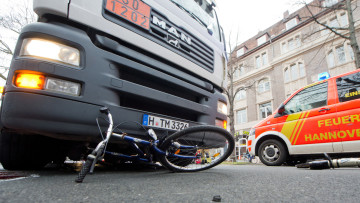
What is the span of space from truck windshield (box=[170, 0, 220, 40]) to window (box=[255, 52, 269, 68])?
20.3 metres

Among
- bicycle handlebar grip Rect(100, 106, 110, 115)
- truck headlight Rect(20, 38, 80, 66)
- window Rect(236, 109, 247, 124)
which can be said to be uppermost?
window Rect(236, 109, 247, 124)

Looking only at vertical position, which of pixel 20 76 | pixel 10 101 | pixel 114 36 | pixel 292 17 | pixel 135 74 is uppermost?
pixel 292 17

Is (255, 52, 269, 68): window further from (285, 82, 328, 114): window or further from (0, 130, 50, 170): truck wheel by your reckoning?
(0, 130, 50, 170): truck wheel

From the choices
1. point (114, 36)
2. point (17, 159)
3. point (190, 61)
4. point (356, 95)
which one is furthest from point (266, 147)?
point (17, 159)

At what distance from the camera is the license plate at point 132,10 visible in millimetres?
1746

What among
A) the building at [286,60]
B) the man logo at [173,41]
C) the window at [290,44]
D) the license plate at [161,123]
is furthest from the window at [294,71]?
the license plate at [161,123]

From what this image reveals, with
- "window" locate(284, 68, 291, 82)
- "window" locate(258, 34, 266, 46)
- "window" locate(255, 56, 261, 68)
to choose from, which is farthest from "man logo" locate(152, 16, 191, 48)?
"window" locate(258, 34, 266, 46)

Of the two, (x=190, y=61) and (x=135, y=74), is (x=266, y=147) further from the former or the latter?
(x=135, y=74)

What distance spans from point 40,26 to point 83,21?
30cm

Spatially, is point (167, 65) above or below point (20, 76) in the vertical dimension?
above

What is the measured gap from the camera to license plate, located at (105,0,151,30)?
1.75 metres

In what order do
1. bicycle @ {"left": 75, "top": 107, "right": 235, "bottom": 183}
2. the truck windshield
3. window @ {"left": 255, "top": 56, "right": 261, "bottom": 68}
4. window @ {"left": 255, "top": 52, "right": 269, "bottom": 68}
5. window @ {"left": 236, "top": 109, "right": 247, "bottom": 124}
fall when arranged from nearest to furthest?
1. bicycle @ {"left": 75, "top": 107, "right": 235, "bottom": 183}
2. the truck windshield
3. window @ {"left": 255, "top": 52, "right": 269, "bottom": 68}
4. window @ {"left": 236, "top": 109, "right": 247, "bottom": 124}
5. window @ {"left": 255, "top": 56, "right": 261, "bottom": 68}

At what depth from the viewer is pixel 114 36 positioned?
174cm

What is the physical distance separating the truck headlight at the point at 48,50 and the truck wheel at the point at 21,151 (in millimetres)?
937
